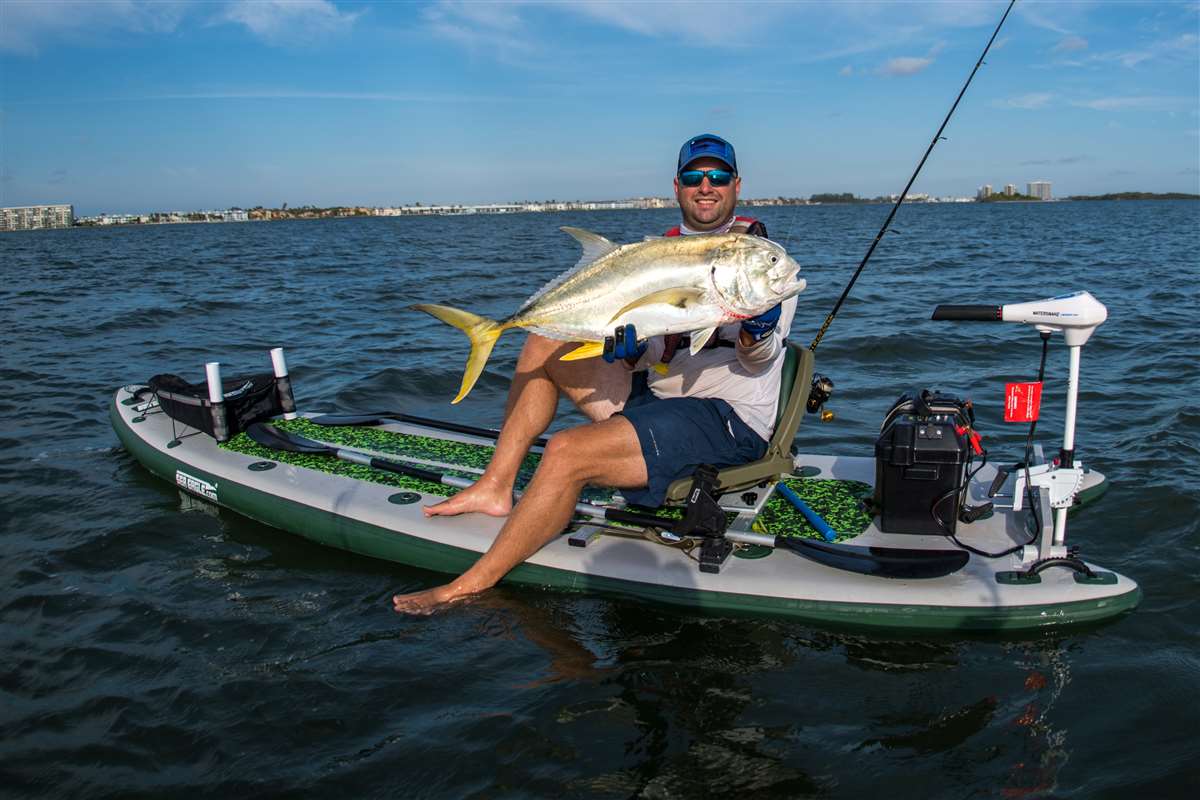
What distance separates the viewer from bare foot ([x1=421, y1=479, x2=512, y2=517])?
548 centimetres

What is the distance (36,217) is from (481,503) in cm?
17477

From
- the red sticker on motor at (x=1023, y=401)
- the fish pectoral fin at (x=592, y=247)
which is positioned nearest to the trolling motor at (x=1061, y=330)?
the red sticker on motor at (x=1023, y=401)

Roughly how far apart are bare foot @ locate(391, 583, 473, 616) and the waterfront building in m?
166

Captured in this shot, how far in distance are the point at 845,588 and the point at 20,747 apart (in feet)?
13.2

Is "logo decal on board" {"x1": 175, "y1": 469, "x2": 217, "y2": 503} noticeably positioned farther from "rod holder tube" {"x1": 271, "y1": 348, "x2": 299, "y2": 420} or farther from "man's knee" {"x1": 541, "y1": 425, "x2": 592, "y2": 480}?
"man's knee" {"x1": 541, "y1": 425, "x2": 592, "y2": 480}

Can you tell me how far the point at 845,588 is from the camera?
14.5 feet

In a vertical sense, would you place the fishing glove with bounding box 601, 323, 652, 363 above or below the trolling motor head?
below

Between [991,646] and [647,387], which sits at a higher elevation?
[647,387]

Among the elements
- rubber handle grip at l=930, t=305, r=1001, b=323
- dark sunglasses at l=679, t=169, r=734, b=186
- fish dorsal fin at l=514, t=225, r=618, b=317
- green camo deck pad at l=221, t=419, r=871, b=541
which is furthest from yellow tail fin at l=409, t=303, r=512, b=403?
rubber handle grip at l=930, t=305, r=1001, b=323

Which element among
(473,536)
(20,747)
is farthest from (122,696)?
(473,536)

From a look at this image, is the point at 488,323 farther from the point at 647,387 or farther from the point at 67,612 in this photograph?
the point at 67,612

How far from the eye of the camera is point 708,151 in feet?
15.4

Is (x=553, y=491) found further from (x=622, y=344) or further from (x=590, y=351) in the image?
(x=622, y=344)

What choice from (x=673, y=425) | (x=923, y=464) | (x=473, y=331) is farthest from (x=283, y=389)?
(x=923, y=464)
